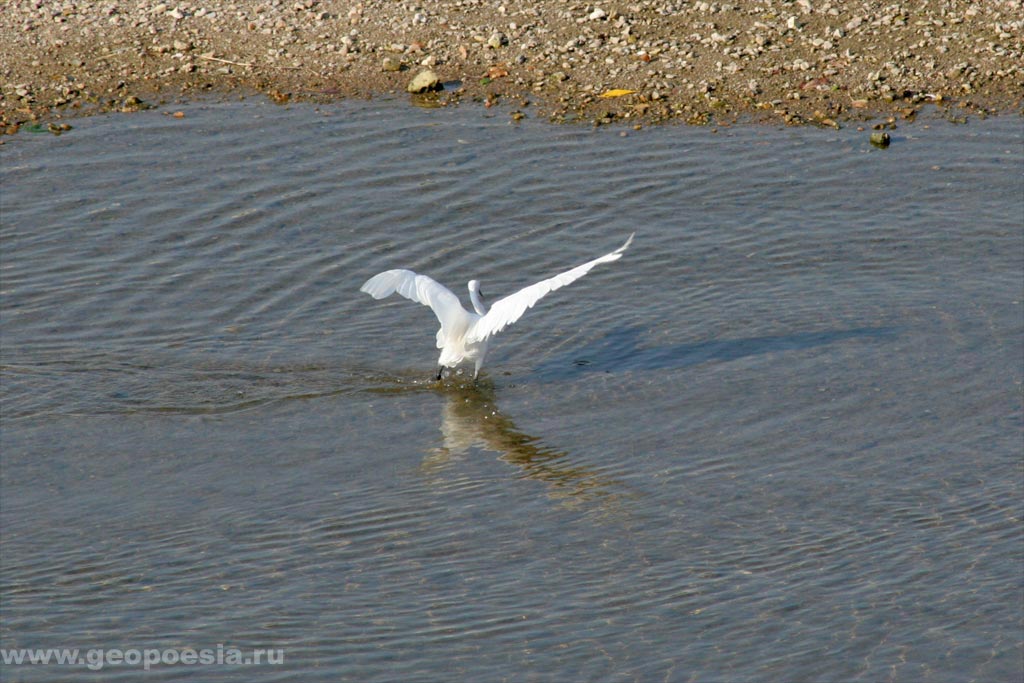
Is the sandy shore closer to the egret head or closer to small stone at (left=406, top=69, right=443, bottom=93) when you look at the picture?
small stone at (left=406, top=69, right=443, bottom=93)

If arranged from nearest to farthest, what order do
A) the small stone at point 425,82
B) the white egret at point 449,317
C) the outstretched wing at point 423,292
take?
the white egret at point 449,317, the outstretched wing at point 423,292, the small stone at point 425,82

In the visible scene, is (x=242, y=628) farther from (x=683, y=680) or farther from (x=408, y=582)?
(x=683, y=680)

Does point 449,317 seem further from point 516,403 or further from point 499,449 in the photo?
point 499,449

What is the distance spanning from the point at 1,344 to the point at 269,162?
3.89 metres

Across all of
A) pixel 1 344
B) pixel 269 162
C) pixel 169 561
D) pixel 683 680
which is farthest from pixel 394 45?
pixel 683 680

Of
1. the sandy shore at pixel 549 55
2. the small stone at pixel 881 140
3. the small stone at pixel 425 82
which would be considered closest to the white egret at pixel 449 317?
the small stone at pixel 881 140

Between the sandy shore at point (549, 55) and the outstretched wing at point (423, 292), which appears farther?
the sandy shore at point (549, 55)

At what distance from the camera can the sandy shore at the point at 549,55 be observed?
14.6m

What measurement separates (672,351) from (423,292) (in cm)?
197

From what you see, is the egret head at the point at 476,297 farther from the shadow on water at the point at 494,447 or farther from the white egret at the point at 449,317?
the shadow on water at the point at 494,447

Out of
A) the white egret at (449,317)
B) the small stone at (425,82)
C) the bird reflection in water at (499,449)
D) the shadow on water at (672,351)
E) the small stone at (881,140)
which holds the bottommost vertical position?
the bird reflection in water at (499,449)

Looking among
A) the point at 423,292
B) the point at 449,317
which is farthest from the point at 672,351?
the point at 423,292

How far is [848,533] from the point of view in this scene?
8.18 m

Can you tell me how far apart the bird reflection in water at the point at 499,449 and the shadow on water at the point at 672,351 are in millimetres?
590
